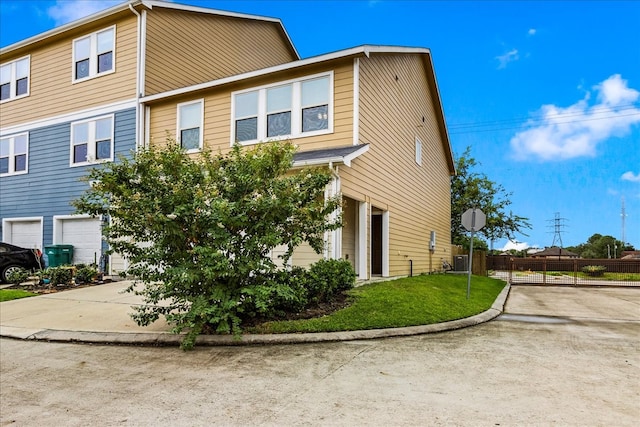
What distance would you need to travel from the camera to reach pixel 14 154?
1642cm

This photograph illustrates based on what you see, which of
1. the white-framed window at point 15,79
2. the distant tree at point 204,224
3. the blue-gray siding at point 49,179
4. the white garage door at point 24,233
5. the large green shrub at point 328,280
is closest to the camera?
the distant tree at point 204,224

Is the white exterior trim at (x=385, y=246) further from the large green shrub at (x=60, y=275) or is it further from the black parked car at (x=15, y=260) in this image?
the black parked car at (x=15, y=260)

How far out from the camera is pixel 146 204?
5.60 metres

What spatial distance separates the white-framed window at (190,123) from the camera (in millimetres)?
12945

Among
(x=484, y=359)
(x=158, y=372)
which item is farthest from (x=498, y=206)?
(x=158, y=372)

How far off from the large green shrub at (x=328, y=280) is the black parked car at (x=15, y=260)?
1003cm

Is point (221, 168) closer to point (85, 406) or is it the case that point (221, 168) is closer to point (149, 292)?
point (149, 292)

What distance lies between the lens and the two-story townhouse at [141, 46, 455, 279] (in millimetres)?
10492

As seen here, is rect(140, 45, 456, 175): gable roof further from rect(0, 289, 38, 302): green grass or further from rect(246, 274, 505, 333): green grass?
rect(0, 289, 38, 302): green grass

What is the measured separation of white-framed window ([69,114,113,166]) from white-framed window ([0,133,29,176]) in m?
2.74

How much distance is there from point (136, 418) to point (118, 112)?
12.7 metres

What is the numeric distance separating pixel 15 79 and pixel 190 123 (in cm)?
901

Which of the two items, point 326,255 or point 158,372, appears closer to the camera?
point 158,372

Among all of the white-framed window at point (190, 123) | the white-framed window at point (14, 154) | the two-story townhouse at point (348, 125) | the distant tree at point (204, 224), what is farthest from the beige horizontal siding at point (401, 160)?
the white-framed window at point (14, 154)
